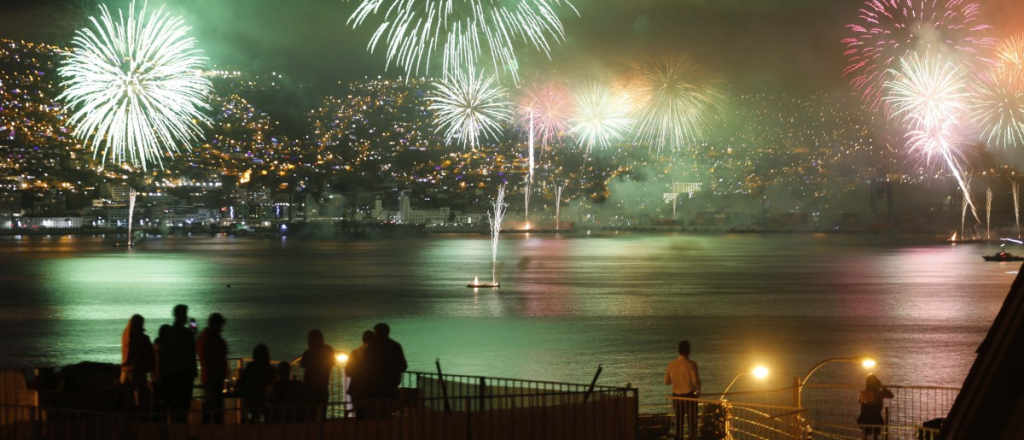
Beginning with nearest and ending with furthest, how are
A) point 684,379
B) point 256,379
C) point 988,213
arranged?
point 256,379, point 684,379, point 988,213

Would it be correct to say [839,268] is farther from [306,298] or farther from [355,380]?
[355,380]

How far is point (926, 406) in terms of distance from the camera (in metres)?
14.6

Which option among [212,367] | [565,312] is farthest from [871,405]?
[565,312]

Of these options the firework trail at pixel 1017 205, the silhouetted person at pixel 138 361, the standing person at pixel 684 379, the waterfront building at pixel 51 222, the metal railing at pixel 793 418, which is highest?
the firework trail at pixel 1017 205

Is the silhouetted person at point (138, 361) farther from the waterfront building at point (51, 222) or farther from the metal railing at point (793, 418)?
the waterfront building at point (51, 222)

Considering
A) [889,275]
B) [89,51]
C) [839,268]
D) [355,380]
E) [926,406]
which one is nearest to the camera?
[355,380]

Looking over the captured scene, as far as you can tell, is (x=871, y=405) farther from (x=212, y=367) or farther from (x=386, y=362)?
(x=212, y=367)

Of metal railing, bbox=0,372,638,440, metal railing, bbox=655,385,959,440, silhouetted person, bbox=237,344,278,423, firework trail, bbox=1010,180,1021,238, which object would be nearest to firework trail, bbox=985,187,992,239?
firework trail, bbox=1010,180,1021,238

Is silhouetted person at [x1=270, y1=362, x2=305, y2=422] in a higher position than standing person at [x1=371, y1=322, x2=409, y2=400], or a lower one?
lower

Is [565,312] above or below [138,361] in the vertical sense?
below

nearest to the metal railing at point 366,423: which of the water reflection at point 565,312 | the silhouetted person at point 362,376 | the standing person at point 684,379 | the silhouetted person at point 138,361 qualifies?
the silhouetted person at point 138,361

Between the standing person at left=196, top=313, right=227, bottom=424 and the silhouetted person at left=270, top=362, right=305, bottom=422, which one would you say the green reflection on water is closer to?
the standing person at left=196, top=313, right=227, bottom=424

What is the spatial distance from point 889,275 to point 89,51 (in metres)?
42.9

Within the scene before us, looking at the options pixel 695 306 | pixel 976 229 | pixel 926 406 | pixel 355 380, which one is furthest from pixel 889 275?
pixel 976 229
